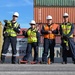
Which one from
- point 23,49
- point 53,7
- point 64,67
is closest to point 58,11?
point 53,7

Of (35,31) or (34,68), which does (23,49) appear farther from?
(34,68)

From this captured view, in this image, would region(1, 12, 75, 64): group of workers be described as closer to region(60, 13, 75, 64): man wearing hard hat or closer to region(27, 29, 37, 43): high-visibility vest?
region(60, 13, 75, 64): man wearing hard hat

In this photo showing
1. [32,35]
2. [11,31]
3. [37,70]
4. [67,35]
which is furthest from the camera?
[32,35]

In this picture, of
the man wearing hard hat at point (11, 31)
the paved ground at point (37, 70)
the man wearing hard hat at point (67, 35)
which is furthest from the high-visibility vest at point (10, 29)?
the paved ground at point (37, 70)

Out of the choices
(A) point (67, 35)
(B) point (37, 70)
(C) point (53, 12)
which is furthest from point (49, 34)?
(C) point (53, 12)

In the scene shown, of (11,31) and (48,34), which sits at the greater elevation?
(11,31)

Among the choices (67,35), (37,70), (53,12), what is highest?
(53,12)

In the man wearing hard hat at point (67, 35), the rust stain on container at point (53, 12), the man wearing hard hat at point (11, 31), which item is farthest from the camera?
the rust stain on container at point (53, 12)

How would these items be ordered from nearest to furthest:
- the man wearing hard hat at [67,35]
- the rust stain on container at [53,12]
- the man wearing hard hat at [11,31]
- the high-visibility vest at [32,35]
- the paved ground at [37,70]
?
the paved ground at [37,70] < the man wearing hard hat at [67,35] < the man wearing hard hat at [11,31] < the high-visibility vest at [32,35] < the rust stain on container at [53,12]

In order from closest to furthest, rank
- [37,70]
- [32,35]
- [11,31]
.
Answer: [37,70] → [11,31] → [32,35]

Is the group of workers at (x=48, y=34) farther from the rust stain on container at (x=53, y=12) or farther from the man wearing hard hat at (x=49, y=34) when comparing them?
the rust stain on container at (x=53, y=12)

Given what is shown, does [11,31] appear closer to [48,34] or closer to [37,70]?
[48,34]

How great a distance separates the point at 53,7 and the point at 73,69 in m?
26.3

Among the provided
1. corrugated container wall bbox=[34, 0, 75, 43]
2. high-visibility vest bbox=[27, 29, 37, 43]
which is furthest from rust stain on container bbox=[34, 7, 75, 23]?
Answer: high-visibility vest bbox=[27, 29, 37, 43]
